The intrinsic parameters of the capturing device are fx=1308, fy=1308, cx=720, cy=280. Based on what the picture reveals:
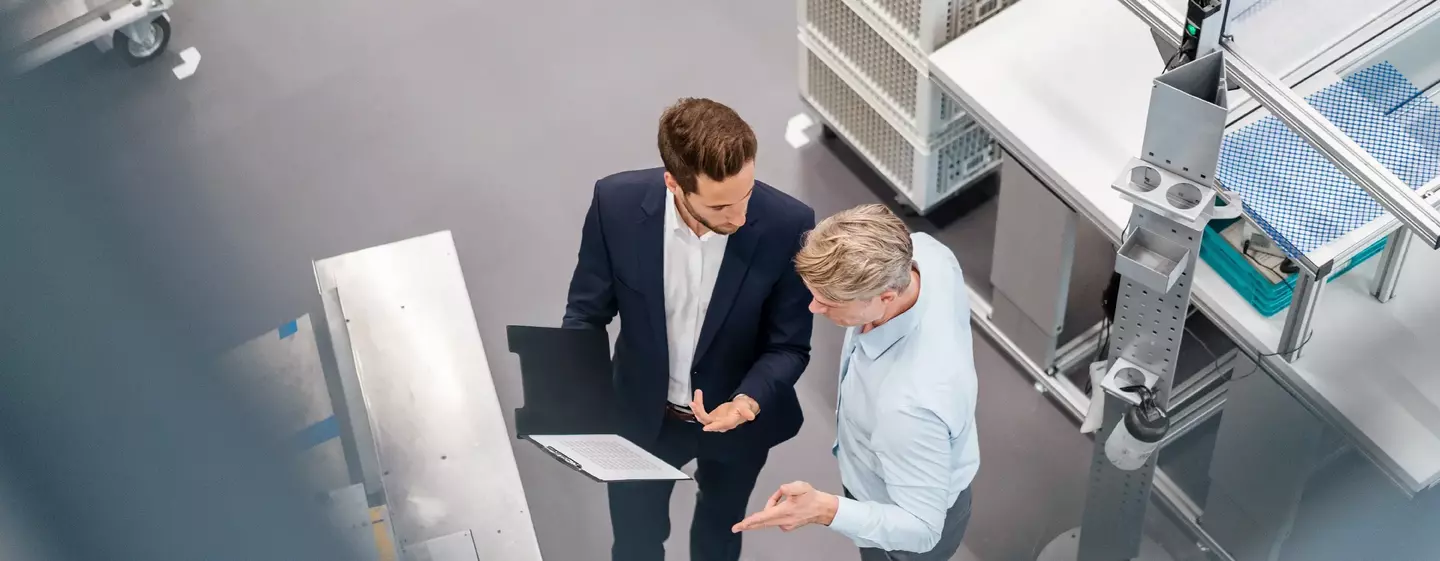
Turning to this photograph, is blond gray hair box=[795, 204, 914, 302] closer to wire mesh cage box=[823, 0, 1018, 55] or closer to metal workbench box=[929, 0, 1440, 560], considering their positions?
metal workbench box=[929, 0, 1440, 560]

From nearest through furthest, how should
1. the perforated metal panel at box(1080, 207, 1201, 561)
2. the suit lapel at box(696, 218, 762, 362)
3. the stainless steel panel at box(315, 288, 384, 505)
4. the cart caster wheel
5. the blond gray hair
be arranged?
the blond gray hair < the perforated metal panel at box(1080, 207, 1201, 561) < the suit lapel at box(696, 218, 762, 362) < the stainless steel panel at box(315, 288, 384, 505) < the cart caster wheel

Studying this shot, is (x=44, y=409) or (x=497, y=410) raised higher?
(x=44, y=409)

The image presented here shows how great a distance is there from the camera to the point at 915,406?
238 cm

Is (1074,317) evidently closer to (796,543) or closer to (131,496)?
(796,543)

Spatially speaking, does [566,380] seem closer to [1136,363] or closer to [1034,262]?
[1136,363]

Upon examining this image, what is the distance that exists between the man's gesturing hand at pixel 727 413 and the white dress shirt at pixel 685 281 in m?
0.14

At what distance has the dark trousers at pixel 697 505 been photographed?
10.5ft

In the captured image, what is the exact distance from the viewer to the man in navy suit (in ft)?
7.97

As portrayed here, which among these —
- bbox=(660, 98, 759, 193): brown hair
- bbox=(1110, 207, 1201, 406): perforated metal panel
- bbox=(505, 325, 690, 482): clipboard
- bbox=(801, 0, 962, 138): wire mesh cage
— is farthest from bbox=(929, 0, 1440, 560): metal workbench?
bbox=(505, 325, 690, 482): clipboard

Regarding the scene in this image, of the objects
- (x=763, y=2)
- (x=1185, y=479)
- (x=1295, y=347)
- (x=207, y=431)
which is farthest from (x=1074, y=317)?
(x=207, y=431)

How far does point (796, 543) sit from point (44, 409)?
3.52 m

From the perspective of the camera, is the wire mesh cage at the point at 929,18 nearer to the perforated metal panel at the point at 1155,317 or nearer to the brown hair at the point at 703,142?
the perforated metal panel at the point at 1155,317

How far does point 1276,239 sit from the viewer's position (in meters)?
2.97

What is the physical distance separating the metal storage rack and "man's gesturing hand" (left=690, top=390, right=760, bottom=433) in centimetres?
149
